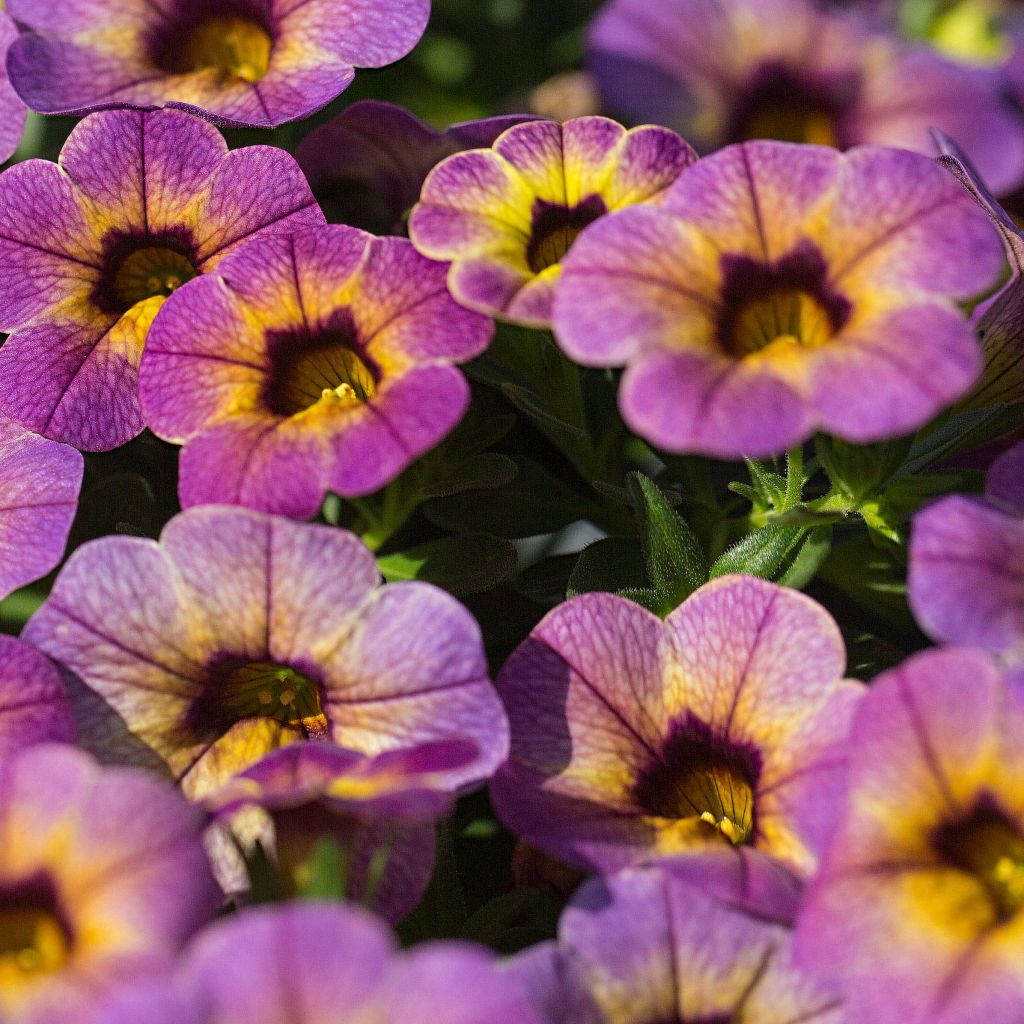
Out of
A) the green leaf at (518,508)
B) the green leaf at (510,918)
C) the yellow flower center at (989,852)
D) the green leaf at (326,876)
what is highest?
the yellow flower center at (989,852)

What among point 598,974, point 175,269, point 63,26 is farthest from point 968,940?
point 63,26

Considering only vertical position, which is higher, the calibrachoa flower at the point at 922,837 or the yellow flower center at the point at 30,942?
the calibrachoa flower at the point at 922,837

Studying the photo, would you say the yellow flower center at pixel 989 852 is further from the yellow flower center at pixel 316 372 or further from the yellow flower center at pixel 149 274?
the yellow flower center at pixel 149 274

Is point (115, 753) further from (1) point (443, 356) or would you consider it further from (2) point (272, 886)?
(1) point (443, 356)

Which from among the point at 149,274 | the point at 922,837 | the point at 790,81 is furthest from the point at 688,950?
the point at 790,81

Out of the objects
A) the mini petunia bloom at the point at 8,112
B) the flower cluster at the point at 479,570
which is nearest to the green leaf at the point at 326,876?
the flower cluster at the point at 479,570

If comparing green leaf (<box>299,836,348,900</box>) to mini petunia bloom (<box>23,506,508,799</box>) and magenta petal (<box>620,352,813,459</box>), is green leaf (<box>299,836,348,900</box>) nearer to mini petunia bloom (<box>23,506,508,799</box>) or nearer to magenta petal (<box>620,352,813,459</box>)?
mini petunia bloom (<box>23,506,508,799</box>)
